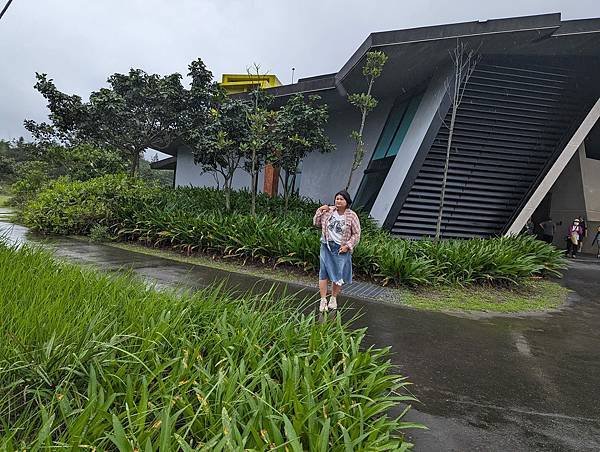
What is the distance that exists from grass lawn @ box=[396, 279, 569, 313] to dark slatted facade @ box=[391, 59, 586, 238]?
392cm

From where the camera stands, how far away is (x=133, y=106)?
43.7 ft

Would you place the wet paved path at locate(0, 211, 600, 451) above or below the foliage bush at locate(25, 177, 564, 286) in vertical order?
below

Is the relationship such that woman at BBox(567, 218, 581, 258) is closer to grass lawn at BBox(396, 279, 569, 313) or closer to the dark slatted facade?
the dark slatted facade

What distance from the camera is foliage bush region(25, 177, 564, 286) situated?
25.5 feet

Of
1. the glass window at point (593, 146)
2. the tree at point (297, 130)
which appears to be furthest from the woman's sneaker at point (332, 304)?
the glass window at point (593, 146)

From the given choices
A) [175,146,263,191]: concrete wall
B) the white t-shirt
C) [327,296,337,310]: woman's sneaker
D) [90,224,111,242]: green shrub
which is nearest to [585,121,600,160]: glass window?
[175,146,263,191]: concrete wall

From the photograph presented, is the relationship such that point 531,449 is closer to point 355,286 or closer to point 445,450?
point 445,450

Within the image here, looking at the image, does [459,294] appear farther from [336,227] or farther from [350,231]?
[336,227]

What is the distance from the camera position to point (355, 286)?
7281 millimetres

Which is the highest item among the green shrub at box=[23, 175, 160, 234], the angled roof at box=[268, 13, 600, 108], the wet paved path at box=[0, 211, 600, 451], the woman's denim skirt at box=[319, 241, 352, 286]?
the angled roof at box=[268, 13, 600, 108]

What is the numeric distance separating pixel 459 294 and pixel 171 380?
5952mm

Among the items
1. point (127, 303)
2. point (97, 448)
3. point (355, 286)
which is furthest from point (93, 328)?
point (355, 286)

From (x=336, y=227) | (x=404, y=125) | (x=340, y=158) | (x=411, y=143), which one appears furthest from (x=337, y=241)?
(x=340, y=158)

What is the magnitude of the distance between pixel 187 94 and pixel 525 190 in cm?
1035
